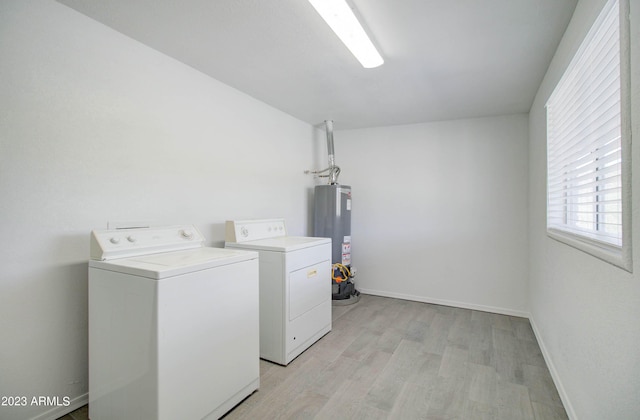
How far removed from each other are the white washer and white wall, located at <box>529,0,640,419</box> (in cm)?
166

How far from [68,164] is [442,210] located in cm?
346

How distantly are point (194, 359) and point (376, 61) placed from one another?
205cm

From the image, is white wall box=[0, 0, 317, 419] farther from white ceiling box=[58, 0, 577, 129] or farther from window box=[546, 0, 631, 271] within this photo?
window box=[546, 0, 631, 271]

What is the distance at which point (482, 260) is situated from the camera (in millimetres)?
3420

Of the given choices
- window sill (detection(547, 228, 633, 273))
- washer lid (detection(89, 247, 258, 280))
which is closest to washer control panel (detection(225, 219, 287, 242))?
washer lid (detection(89, 247, 258, 280))

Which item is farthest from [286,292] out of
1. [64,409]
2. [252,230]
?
[64,409]

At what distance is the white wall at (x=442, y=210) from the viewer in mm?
3287

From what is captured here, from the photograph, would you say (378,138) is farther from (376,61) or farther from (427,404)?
(427,404)

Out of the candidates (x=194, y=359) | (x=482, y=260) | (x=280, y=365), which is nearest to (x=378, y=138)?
(x=482, y=260)

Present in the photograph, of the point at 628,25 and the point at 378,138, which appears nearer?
the point at 628,25

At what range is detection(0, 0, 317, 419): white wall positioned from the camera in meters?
1.47

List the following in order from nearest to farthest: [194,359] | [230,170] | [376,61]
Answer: [194,359] → [376,61] → [230,170]

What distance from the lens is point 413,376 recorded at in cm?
204

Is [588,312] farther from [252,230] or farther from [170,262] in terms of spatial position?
[252,230]
